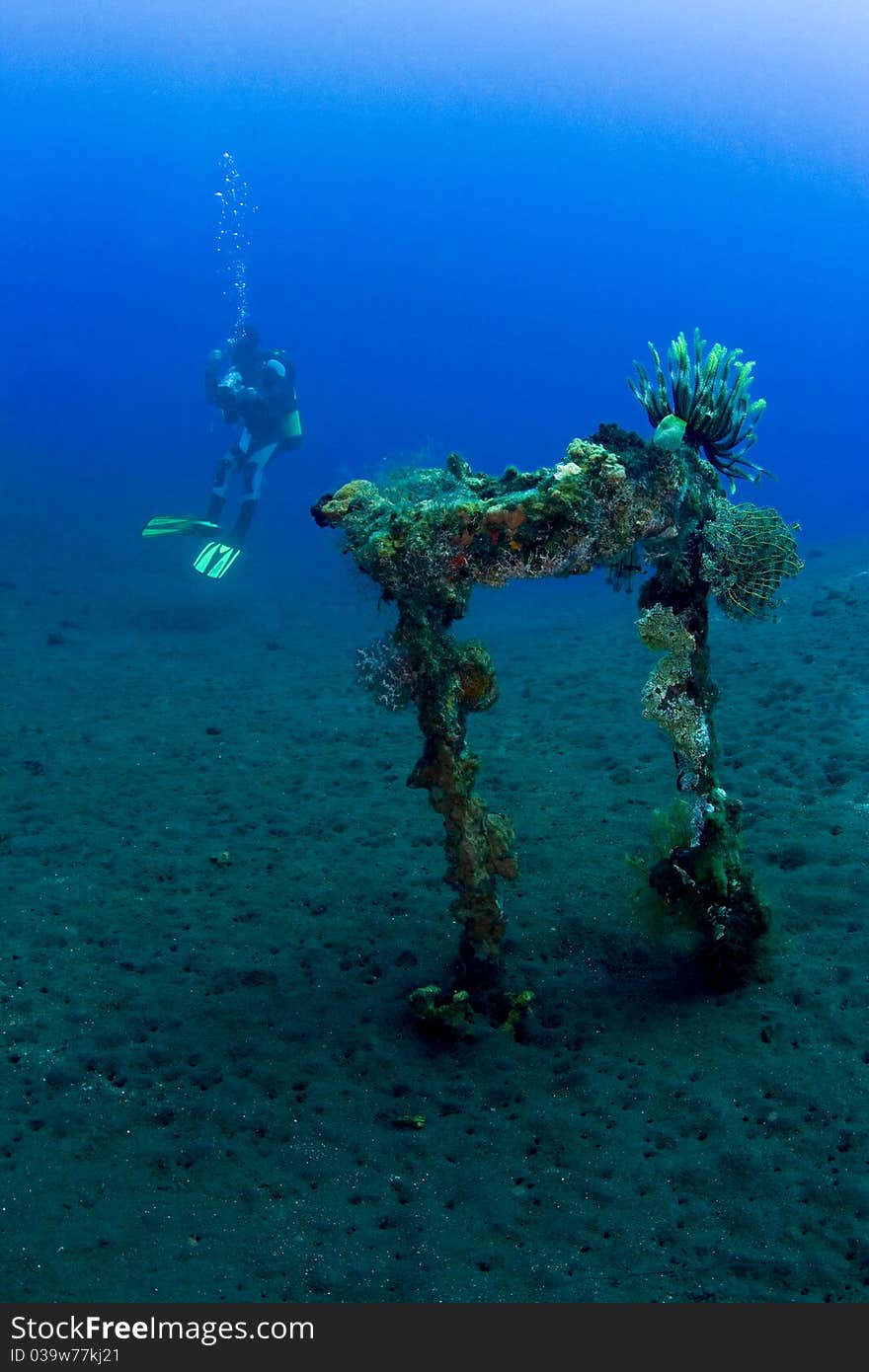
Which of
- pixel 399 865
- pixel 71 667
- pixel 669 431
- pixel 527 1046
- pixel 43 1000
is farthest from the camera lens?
pixel 71 667

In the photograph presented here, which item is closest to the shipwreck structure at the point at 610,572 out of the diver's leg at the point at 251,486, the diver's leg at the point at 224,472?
the diver's leg at the point at 224,472

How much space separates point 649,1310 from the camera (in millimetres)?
3836

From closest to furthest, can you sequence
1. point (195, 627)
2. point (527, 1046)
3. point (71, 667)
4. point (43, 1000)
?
point (527, 1046)
point (43, 1000)
point (71, 667)
point (195, 627)

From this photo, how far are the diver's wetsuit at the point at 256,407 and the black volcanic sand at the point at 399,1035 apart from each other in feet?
27.9

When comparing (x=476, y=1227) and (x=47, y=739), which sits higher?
(x=47, y=739)

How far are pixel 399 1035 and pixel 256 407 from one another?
1547 cm

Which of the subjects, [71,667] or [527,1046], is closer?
[527,1046]

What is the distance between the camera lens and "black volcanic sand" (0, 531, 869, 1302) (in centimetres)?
423

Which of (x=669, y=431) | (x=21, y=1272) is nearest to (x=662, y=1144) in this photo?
(x=21, y=1272)

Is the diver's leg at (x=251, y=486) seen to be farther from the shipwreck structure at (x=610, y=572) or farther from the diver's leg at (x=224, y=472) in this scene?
the shipwreck structure at (x=610, y=572)

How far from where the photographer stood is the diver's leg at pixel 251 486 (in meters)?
16.9

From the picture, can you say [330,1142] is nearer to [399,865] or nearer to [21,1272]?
[21,1272]

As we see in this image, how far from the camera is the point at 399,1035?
581cm

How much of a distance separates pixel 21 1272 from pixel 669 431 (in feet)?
18.3
